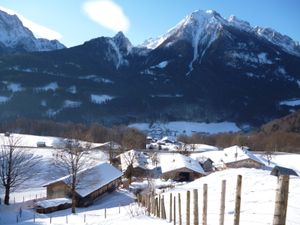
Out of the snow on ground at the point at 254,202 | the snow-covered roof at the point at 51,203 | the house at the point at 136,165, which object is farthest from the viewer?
the house at the point at 136,165

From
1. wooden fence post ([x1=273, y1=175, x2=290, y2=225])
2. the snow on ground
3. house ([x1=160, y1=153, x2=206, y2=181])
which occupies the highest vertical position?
wooden fence post ([x1=273, y1=175, x2=290, y2=225])

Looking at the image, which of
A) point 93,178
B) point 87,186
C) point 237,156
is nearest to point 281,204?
point 87,186

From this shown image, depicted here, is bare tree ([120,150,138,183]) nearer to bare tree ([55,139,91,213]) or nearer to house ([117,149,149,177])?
house ([117,149,149,177])

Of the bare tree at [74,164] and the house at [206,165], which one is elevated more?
the bare tree at [74,164]

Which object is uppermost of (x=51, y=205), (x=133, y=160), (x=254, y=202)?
(x=254, y=202)

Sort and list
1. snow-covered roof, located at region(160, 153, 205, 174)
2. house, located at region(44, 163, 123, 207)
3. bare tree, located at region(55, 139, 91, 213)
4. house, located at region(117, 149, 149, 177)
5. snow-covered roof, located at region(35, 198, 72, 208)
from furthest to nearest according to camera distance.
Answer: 1. house, located at region(117, 149, 149, 177)
2. snow-covered roof, located at region(160, 153, 205, 174)
3. house, located at region(44, 163, 123, 207)
4. bare tree, located at region(55, 139, 91, 213)
5. snow-covered roof, located at region(35, 198, 72, 208)

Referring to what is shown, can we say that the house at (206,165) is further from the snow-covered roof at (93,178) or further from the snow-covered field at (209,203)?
the snow-covered field at (209,203)

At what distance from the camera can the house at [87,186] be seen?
6072 cm

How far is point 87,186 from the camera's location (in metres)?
62.2

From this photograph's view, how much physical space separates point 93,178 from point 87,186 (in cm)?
372

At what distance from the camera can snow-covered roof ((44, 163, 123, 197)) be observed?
61.0m

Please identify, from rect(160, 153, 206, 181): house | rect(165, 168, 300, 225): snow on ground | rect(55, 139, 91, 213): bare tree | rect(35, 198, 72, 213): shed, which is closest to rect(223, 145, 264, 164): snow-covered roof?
rect(160, 153, 206, 181): house

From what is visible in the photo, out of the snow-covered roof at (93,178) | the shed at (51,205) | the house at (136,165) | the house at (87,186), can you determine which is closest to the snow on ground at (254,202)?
the shed at (51,205)

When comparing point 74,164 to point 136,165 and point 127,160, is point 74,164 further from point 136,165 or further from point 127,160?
point 127,160
